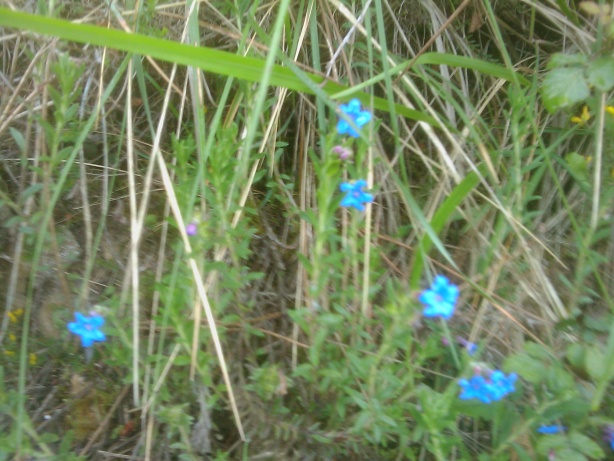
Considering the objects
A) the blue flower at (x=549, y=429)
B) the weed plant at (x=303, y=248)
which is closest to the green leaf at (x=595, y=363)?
the weed plant at (x=303, y=248)

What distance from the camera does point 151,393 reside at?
1374mm

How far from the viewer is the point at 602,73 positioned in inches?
60.5

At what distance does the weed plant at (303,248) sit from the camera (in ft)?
Answer: 4.22

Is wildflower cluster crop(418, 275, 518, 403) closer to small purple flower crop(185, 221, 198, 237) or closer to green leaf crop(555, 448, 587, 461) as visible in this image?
green leaf crop(555, 448, 587, 461)

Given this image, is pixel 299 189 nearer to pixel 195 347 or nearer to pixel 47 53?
pixel 195 347

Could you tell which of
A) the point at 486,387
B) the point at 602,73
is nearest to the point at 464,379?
the point at 486,387

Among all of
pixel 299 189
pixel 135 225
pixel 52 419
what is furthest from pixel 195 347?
pixel 299 189

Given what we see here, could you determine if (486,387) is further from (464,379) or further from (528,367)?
(528,367)

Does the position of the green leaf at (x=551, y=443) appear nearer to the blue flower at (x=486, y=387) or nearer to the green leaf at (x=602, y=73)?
the blue flower at (x=486, y=387)

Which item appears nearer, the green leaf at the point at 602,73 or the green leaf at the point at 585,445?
the green leaf at the point at 585,445

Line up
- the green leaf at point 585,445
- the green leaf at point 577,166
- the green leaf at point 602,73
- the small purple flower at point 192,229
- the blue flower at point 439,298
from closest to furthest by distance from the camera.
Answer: the blue flower at point 439,298 → the green leaf at point 585,445 → the small purple flower at point 192,229 → the green leaf at point 602,73 → the green leaf at point 577,166

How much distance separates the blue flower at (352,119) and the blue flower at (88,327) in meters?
0.63

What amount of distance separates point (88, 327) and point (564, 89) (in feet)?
4.05

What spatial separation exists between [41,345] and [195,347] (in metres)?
0.48
